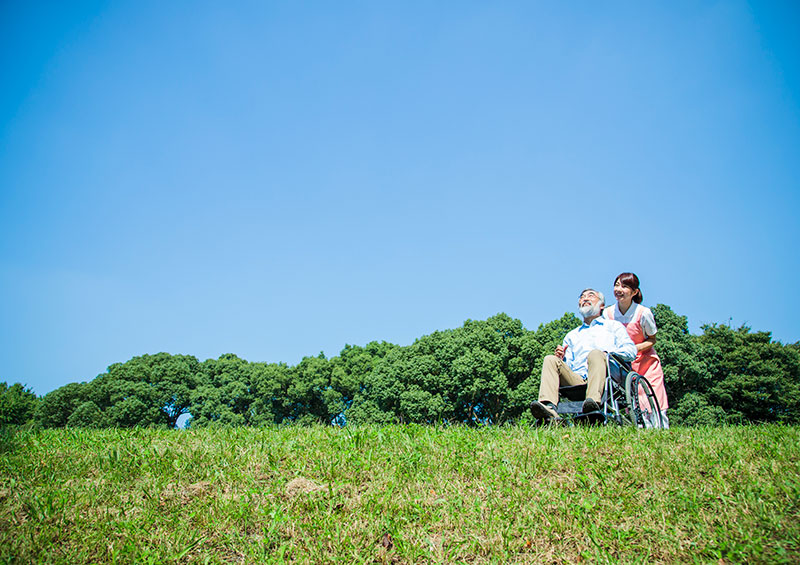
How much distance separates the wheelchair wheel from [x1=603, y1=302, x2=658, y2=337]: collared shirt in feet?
2.75

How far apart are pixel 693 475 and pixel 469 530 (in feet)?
6.75

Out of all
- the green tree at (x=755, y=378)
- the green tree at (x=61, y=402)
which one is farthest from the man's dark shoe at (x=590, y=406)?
the green tree at (x=61, y=402)

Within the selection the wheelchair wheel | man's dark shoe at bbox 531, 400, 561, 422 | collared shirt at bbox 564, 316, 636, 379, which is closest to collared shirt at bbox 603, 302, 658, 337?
collared shirt at bbox 564, 316, 636, 379

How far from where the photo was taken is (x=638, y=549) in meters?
3.30

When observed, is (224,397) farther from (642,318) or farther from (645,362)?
(642,318)

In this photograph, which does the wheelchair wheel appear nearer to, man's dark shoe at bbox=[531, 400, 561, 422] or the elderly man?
the elderly man

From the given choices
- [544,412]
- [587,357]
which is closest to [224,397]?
[544,412]

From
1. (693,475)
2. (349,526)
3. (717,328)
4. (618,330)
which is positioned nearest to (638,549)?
(693,475)

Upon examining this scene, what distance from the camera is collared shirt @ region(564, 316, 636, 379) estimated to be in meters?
6.79

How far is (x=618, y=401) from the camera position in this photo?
6.73 metres

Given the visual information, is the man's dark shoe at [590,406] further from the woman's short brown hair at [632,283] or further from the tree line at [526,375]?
the tree line at [526,375]

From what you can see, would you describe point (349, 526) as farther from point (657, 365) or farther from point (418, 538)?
point (657, 365)

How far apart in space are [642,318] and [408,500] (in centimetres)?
523

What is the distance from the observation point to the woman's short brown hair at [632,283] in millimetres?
7434
